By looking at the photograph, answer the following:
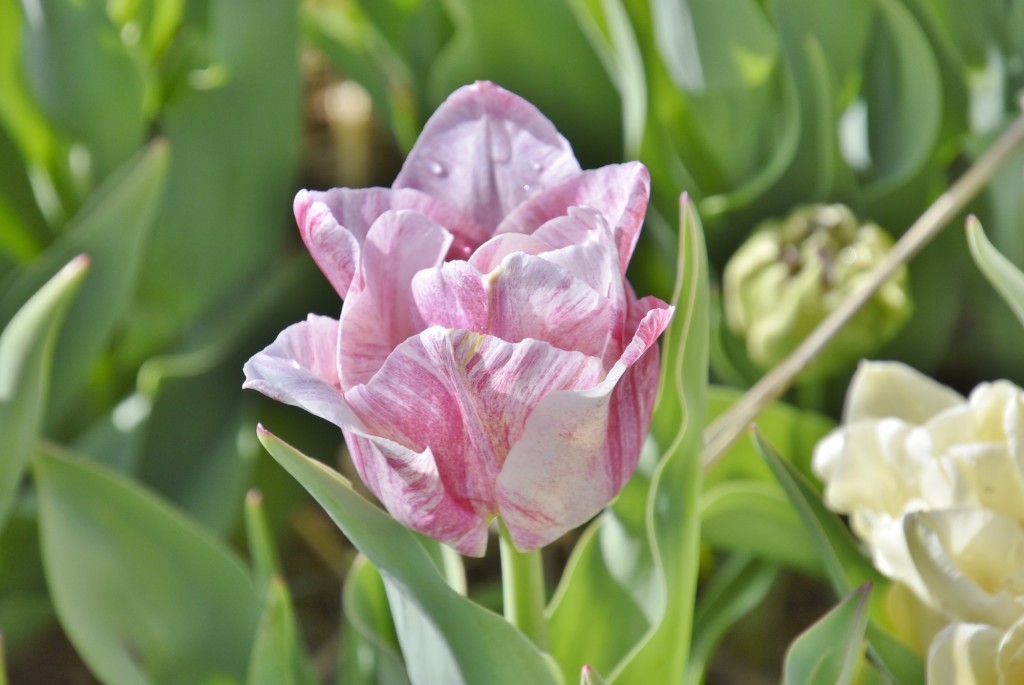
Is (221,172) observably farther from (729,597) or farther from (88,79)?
(729,597)

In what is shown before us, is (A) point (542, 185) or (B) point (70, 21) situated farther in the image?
(B) point (70, 21)

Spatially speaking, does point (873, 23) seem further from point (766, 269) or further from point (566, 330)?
point (566, 330)

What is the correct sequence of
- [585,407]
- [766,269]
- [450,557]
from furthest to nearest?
[766,269] → [450,557] → [585,407]

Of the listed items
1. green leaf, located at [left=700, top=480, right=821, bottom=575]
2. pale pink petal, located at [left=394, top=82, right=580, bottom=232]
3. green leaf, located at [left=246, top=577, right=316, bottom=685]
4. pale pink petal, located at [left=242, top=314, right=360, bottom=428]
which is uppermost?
pale pink petal, located at [left=394, top=82, right=580, bottom=232]

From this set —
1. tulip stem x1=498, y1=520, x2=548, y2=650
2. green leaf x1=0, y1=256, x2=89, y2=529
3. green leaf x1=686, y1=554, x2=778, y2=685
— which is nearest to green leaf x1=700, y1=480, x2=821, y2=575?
green leaf x1=686, y1=554, x2=778, y2=685

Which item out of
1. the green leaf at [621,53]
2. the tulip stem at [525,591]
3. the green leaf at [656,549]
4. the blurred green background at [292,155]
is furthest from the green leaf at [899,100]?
the tulip stem at [525,591]

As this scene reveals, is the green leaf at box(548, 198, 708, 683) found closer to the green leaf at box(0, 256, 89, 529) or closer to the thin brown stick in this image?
the thin brown stick

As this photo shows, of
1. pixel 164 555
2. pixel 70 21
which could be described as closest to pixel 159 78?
pixel 70 21
